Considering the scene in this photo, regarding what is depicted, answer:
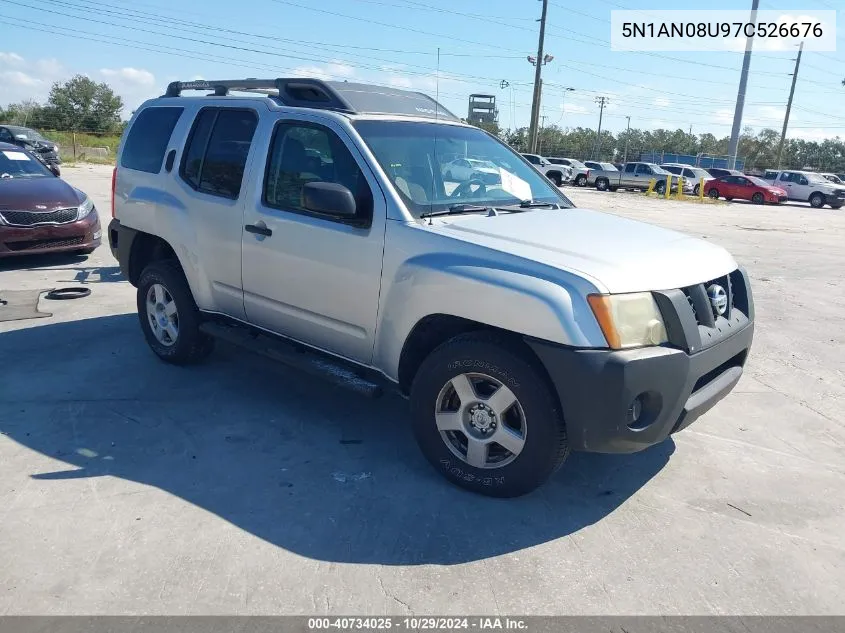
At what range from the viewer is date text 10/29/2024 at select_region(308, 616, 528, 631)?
8.61 feet

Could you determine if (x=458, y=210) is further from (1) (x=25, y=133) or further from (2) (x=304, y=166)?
(1) (x=25, y=133)

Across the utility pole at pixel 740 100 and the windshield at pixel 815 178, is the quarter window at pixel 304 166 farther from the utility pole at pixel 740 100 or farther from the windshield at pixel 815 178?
the utility pole at pixel 740 100

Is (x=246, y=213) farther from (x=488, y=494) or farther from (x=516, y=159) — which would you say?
(x=488, y=494)

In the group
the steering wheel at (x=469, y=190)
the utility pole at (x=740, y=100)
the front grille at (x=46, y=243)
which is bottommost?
the front grille at (x=46, y=243)

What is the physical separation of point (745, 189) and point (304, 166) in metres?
34.5

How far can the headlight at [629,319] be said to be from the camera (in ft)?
9.95

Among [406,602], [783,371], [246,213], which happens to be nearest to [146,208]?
[246,213]

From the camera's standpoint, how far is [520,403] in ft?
10.8

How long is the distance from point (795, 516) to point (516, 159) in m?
2.82

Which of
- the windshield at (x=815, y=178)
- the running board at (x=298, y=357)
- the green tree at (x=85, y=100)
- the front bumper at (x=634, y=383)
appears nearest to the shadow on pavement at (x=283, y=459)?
the running board at (x=298, y=357)

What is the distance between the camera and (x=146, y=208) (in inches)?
209

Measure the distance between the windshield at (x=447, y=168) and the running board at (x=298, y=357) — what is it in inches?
40.2

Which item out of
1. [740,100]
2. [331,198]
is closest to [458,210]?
[331,198]

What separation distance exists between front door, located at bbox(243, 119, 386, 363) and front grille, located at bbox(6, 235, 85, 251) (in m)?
5.40
